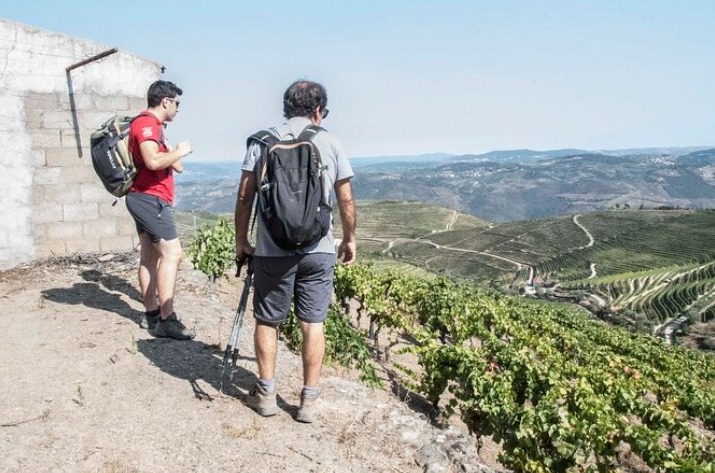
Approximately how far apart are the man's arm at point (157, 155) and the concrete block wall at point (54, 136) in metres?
4.10

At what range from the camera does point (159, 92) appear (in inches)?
209

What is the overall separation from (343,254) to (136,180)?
96.4 inches

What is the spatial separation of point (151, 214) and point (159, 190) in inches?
9.6

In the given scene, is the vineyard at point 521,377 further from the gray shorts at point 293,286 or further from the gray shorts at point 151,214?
the gray shorts at point 293,286

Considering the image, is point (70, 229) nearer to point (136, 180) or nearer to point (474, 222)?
point (136, 180)

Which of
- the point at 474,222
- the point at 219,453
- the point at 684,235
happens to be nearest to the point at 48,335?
the point at 219,453

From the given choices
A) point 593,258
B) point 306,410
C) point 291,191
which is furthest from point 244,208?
point 593,258

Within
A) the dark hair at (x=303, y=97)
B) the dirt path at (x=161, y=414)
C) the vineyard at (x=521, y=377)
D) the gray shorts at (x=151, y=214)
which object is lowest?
the vineyard at (x=521, y=377)

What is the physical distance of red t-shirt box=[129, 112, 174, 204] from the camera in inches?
204

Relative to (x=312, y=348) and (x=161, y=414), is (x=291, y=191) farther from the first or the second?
(x=161, y=414)

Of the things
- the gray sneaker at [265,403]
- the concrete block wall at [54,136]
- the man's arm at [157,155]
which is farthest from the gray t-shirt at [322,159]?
the concrete block wall at [54,136]

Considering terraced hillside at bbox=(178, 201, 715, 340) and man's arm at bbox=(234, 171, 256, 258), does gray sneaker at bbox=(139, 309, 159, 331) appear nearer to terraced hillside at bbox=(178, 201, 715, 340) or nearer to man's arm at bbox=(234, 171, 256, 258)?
man's arm at bbox=(234, 171, 256, 258)

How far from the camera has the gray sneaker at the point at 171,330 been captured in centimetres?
572

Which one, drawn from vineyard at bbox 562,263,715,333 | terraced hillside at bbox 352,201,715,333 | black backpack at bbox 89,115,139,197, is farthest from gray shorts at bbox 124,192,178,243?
terraced hillside at bbox 352,201,715,333
